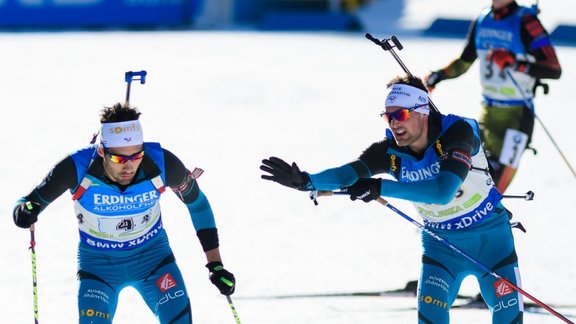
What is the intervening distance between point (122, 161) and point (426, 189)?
1695mm

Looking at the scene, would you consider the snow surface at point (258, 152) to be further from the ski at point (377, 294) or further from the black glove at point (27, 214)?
the black glove at point (27, 214)

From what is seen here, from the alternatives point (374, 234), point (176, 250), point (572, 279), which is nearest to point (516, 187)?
point (374, 234)

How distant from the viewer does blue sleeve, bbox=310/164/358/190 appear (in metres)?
6.44

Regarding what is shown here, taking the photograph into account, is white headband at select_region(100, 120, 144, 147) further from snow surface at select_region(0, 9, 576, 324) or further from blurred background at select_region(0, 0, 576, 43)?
blurred background at select_region(0, 0, 576, 43)

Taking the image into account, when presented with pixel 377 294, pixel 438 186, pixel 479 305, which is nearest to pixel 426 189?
pixel 438 186

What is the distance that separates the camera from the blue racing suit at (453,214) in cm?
639

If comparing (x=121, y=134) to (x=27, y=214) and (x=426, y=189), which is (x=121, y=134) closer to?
(x=27, y=214)

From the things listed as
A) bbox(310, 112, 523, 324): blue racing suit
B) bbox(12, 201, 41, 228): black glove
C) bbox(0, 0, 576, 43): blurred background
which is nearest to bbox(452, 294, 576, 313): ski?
bbox(310, 112, 523, 324): blue racing suit

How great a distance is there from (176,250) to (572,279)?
135 inches

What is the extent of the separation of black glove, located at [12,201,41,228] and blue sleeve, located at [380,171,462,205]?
6.38 feet

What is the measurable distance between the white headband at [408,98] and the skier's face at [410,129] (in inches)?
1.1

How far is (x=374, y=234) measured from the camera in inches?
416

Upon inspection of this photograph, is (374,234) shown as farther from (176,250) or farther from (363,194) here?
(363,194)

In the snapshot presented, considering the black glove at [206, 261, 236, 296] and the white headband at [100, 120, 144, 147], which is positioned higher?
the white headband at [100, 120, 144, 147]
